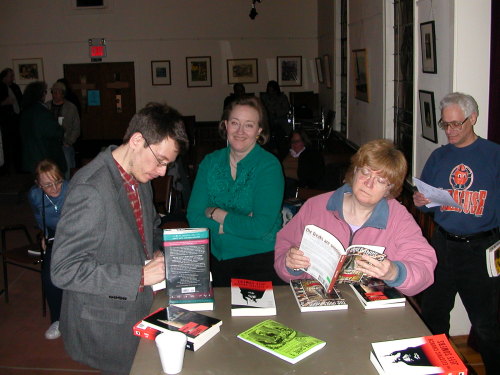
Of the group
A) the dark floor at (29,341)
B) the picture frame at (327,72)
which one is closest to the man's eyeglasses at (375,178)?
the dark floor at (29,341)

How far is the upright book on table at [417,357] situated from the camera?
1759 mm

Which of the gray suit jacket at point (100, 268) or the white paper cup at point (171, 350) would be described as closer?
the white paper cup at point (171, 350)

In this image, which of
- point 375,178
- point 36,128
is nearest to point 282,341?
point 375,178

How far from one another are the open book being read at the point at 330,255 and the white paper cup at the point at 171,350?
0.66 meters

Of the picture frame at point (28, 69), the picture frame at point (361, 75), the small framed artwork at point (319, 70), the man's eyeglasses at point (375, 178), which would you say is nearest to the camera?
the man's eyeglasses at point (375, 178)

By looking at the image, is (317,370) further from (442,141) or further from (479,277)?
(442,141)

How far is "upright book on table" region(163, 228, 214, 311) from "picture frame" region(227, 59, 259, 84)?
37.0ft

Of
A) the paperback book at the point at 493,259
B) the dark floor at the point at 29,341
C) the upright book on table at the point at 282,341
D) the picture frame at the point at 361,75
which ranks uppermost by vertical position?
the picture frame at the point at 361,75

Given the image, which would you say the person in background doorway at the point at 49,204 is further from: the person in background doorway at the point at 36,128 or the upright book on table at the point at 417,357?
the upright book on table at the point at 417,357

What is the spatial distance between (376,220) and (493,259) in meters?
1.12

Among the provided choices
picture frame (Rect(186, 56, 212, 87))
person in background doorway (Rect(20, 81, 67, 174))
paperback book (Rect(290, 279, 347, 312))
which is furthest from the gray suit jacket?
picture frame (Rect(186, 56, 212, 87))

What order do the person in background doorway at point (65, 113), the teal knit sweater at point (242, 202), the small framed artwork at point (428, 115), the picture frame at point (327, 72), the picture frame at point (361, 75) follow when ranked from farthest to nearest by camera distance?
1. the picture frame at point (327, 72)
2. the person in background doorway at point (65, 113)
3. the picture frame at point (361, 75)
4. the small framed artwork at point (428, 115)
5. the teal knit sweater at point (242, 202)

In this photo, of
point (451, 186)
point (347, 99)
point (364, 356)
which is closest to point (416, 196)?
point (451, 186)

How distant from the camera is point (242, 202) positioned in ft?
9.51
